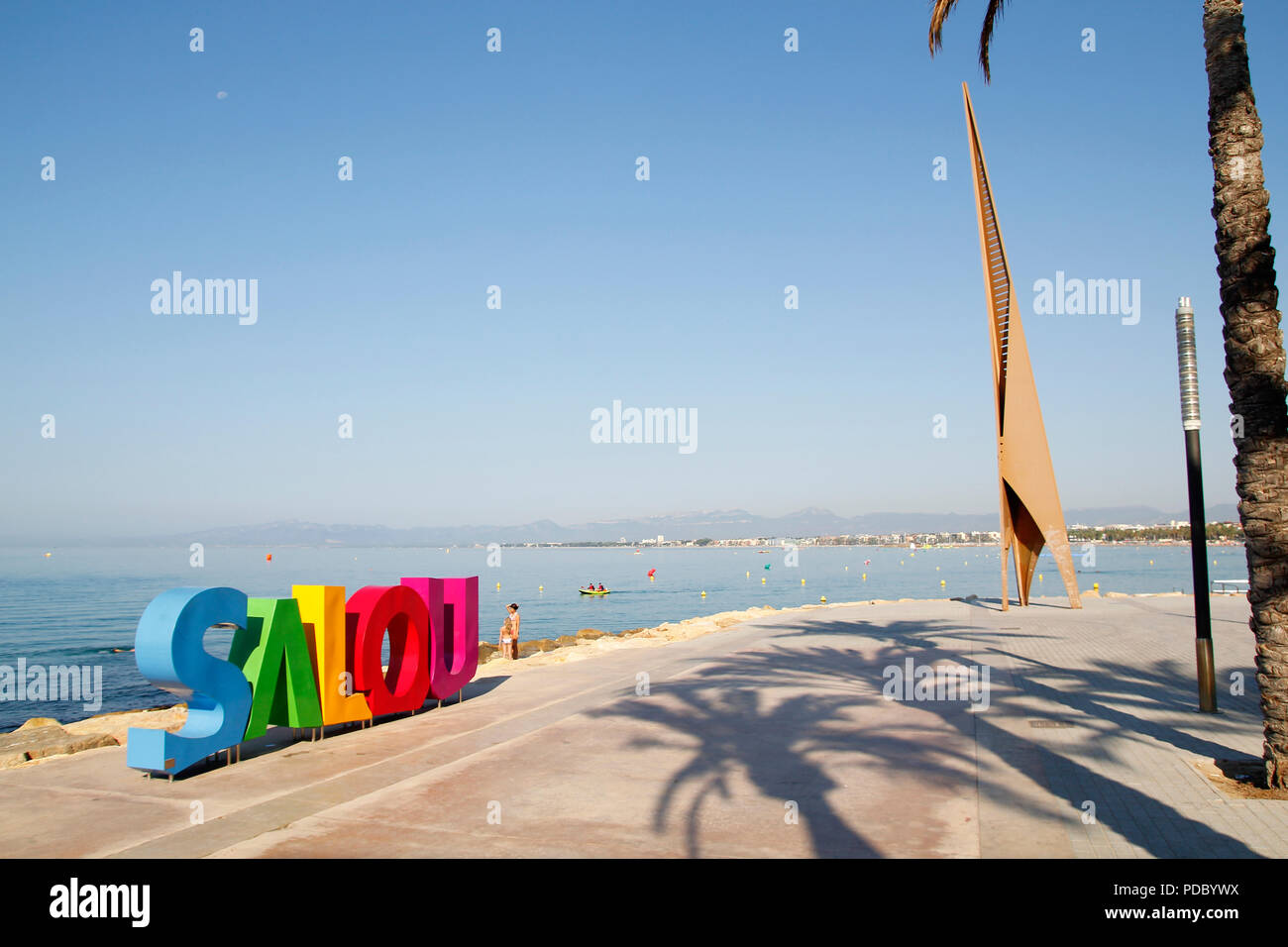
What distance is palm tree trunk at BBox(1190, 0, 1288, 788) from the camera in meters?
7.78

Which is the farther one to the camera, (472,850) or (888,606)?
(888,606)

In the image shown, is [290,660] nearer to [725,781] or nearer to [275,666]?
[275,666]

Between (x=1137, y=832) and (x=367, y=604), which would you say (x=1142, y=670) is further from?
(x=367, y=604)

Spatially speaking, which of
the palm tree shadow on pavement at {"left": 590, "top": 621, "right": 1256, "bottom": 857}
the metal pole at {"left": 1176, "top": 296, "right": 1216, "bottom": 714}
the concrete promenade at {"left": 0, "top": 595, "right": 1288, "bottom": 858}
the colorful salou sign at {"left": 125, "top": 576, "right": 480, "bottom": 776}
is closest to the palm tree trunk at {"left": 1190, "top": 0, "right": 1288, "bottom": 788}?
the concrete promenade at {"left": 0, "top": 595, "right": 1288, "bottom": 858}

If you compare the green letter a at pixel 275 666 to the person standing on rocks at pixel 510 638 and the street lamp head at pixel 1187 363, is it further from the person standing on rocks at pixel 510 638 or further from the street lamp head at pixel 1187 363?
the street lamp head at pixel 1187 363

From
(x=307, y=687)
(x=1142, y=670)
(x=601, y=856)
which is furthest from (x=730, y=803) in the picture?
(x=1142, y=670)

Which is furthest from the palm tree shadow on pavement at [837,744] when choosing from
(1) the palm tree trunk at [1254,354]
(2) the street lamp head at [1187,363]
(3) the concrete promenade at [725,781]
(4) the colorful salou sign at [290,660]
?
(2) the street lamp head at [1187,363]

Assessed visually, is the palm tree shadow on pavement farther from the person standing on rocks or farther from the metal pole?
the person standing on rocks

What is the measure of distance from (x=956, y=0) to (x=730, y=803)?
1256 centimetres

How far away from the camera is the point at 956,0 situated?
13578mm

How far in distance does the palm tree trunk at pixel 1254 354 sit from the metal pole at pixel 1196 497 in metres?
2.69

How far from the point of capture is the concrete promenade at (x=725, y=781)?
6.73 metres

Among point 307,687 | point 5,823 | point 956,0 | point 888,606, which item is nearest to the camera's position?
point 5,823

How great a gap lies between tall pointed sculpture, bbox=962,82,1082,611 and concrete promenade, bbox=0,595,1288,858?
853cm
